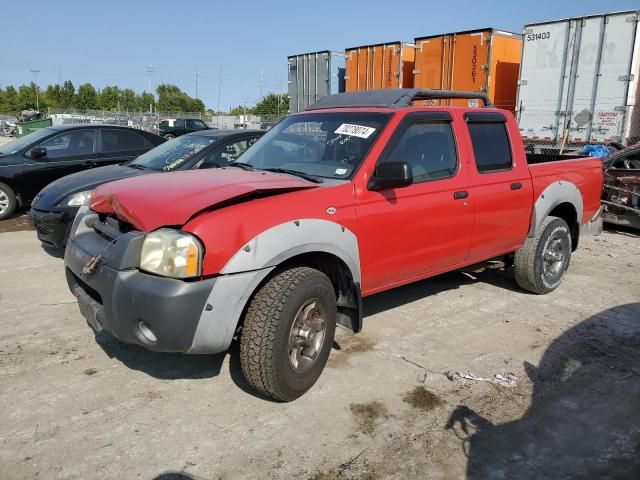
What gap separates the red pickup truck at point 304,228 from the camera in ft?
9.68

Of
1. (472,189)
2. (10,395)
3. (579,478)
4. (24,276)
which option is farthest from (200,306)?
(24,276)

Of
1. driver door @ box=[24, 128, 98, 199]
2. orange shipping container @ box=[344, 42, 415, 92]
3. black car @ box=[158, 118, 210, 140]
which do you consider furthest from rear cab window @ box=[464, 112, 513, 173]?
black car @ box=[158, 118, 210, 140]

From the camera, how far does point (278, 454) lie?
2.89 meters

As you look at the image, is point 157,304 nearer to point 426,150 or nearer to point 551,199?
point 426,150

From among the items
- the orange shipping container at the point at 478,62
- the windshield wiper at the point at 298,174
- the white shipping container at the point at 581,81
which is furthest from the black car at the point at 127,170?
the orange shipping container at the point at 478,62

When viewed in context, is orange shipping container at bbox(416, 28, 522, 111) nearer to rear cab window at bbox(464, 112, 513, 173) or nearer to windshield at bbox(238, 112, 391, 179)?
rear cab window at bbox(464, 112, 513, 173)

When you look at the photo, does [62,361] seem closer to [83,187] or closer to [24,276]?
[24,276]

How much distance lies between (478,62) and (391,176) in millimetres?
12409

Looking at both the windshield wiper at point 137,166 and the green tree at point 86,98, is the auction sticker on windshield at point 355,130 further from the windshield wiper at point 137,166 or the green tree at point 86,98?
the green tree at point 86,98

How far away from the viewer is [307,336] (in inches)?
133

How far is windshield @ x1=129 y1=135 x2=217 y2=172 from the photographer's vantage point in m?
6.69

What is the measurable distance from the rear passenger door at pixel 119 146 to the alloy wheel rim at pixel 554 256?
659 cm

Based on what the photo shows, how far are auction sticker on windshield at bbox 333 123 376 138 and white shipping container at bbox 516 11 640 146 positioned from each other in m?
10.3

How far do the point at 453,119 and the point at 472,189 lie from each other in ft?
2.00
